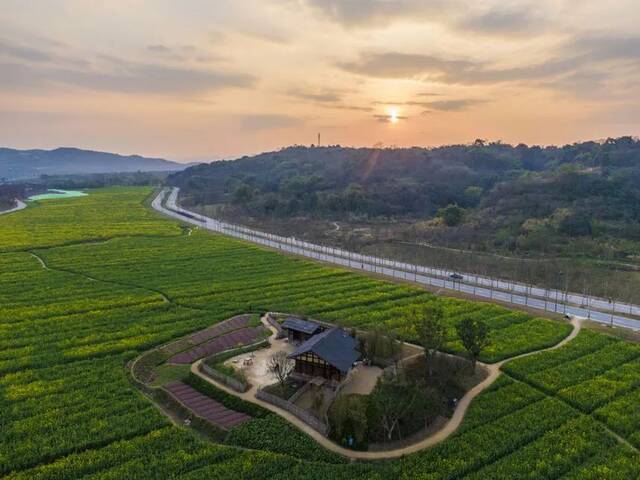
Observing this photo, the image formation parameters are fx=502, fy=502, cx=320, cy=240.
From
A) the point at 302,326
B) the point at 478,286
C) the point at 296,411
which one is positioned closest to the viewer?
the point at 296,411

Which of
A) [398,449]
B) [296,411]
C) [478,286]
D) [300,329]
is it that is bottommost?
[398,449]

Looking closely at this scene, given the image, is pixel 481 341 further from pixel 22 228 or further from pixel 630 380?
pixel 22 228

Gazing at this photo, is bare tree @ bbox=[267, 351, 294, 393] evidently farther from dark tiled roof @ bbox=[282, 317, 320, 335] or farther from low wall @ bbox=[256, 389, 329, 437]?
dark tiled roof @ bbox=[282, 317, 320, 335]

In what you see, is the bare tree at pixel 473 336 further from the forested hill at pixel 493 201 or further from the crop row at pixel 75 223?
the crop row at pixel 75 223

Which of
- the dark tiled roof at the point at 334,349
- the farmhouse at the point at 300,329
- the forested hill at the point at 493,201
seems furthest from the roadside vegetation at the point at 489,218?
the dark tiled roof at the point at 334,349

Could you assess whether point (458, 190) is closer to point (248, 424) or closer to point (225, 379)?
point (225, 379)

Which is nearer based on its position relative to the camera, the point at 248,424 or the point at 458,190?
the point at 248,424

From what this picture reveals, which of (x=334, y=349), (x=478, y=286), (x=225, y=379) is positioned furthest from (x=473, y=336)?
(x=478, y=286)
